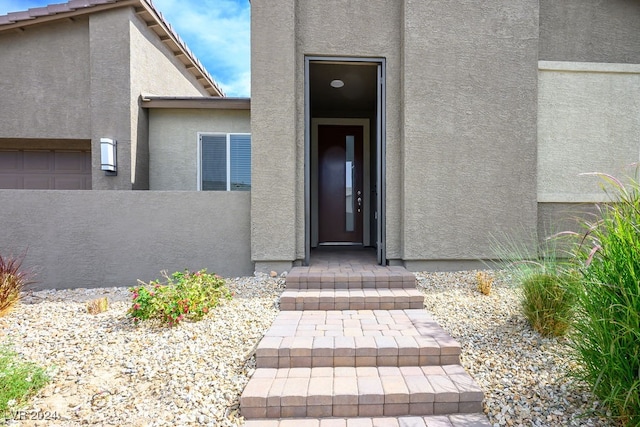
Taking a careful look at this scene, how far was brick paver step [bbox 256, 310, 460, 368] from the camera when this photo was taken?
9.43ft

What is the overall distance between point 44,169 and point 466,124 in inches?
365

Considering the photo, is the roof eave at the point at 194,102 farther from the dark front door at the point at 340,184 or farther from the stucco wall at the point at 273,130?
the stucco wall at the point at 273,130

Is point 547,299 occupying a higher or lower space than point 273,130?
lower

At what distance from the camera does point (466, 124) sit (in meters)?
5.15

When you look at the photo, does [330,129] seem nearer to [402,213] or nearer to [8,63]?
[402,213]

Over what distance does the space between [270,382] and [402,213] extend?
3424 mm

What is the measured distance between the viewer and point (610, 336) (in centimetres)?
210

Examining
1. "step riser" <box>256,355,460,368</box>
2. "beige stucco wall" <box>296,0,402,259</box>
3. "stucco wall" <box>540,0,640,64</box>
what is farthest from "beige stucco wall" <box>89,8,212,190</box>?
"stucco wall" <box>540,0,640,64</box>

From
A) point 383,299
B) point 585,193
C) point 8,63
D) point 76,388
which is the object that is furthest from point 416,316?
point 8,63

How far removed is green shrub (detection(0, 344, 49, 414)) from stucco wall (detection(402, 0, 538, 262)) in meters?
4.49

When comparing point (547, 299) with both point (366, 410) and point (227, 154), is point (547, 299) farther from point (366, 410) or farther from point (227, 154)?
point (227, 154)

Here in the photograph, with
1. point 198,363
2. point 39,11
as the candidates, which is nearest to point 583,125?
point 198,363

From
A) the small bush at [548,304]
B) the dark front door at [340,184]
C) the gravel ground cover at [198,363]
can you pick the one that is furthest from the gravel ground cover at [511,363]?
the dark front door at [340,184]

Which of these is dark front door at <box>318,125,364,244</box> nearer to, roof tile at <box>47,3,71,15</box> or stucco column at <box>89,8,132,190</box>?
stucco column at <box>89,8,132,190</box>
